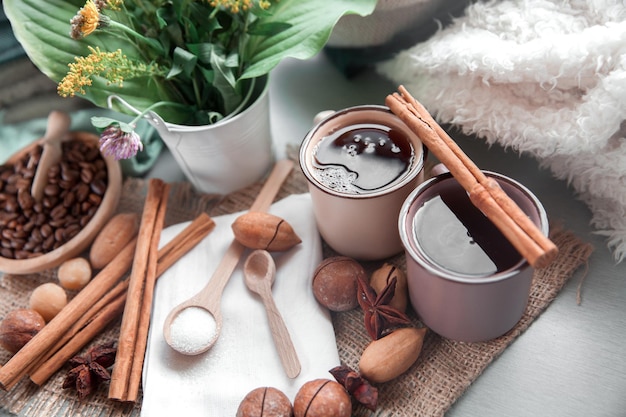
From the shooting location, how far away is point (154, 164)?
0.90 metres

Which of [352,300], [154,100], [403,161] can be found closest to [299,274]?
[352,300]

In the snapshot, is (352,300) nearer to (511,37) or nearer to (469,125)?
(469,125)

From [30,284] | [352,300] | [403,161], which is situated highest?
[403,161]

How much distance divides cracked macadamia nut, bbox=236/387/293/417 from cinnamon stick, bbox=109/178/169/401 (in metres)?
0.15

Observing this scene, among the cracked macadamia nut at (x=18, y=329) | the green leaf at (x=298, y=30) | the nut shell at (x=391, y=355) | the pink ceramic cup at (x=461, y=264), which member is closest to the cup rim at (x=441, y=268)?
the pink ceramic cup at (x=461, y=264)

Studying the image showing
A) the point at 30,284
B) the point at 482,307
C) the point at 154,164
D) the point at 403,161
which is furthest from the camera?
the point at 154,164

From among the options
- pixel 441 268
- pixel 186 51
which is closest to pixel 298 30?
pixel 186 51

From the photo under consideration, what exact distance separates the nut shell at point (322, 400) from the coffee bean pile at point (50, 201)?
1.31 feet

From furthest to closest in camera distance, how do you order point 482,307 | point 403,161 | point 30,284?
point 30,284 → point 403,161 → point 482,307

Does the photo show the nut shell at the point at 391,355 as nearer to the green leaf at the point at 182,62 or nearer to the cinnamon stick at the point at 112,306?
the cinnamon stick at the point at 112,306

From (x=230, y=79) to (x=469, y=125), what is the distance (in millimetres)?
307

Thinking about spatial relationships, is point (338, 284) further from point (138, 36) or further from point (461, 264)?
point (138, 36)

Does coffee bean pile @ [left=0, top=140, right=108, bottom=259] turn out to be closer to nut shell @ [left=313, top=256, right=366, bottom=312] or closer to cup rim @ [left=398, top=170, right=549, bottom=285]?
nut shell @ [left=313, top=256, right=366, bottom=312]

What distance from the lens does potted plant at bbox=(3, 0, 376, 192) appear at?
71cm
